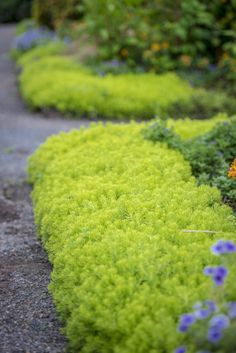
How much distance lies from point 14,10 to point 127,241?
25980mm

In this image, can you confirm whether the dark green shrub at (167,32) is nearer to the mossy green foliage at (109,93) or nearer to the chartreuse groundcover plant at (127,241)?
the mossy green foliage at (109,93)

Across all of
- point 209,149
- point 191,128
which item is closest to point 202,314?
point 209,149

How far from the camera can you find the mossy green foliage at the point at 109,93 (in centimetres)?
951

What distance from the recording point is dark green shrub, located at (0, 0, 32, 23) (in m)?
27.4

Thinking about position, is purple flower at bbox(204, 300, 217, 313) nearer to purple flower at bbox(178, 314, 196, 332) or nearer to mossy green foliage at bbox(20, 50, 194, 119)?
purple flower at bbox(178, 314, 196, 332)

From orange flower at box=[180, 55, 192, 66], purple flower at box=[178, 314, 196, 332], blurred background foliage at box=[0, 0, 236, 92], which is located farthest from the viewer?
orange flower at box=[180, 55, 192, 66]

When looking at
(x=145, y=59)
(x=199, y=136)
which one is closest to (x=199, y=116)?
(x=145, y=59)

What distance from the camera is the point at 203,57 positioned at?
1144cm

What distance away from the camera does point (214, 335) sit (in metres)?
2.54

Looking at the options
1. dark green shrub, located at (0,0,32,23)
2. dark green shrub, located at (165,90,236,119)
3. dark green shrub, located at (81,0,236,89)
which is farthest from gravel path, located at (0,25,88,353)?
dark green shrub, located at (0,0,32,23)

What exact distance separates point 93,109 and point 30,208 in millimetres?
3848

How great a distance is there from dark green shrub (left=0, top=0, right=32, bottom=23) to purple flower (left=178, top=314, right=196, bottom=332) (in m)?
26.5

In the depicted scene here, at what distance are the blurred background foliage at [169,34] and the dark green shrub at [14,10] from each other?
54.5 ft

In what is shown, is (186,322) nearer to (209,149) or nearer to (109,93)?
(209,149)
